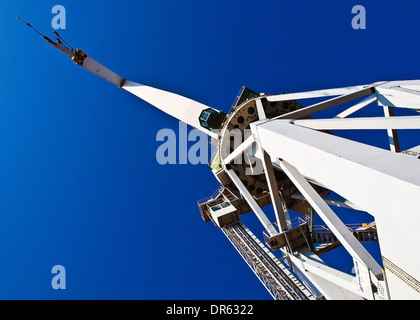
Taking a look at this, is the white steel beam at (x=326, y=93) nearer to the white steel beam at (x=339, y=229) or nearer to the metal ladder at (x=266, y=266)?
the white steel beam at (x=339, y=229)

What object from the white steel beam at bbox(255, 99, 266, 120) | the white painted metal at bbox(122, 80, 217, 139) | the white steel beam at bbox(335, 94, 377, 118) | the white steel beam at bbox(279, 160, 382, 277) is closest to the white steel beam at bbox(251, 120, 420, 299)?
the white steel beam at bbox(279, 160, 382, 277)

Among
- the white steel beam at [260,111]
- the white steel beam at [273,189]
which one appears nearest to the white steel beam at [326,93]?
the white steel beam at [260,111]

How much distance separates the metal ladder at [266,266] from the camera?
12622 millimetres

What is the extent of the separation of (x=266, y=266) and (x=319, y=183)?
601 cm

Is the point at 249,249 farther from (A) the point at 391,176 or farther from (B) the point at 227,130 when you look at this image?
(A) the point at 391,176

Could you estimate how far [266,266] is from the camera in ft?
47.0

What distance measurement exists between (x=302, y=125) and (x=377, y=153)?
12.7 feet

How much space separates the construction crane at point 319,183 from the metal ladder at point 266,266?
2.1 inches

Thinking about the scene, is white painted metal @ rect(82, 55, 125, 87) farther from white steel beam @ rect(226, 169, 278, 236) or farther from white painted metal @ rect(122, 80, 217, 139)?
white steel beam @ rect(226, 169, 278, 236)

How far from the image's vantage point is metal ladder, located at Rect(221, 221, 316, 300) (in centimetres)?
1262

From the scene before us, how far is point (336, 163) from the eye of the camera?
5.44 metres

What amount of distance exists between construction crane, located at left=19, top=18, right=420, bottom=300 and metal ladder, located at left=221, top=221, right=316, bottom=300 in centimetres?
5
